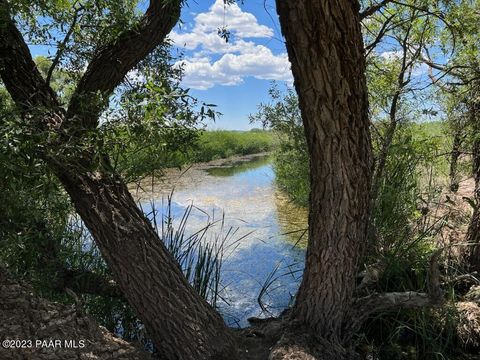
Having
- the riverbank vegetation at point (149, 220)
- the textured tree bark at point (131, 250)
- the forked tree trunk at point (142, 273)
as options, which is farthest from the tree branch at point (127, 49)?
the forked tree trunk at point (142, 273)

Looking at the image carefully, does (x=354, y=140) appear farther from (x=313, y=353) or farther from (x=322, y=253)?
(x=313, y=353)

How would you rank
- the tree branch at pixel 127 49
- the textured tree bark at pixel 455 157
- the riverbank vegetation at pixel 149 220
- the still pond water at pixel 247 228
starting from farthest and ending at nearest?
1. the still pond water at pixel 247 228
2. the textured tree bark at pixel 455 157
3. the tree branch at pixel 127 49
4. the riverbank vegetation at pixel 149 220

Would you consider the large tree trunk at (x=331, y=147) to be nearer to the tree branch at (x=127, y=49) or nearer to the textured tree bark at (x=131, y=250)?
the textured tree bark at (x=131, y=250)

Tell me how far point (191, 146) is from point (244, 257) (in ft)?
10.8

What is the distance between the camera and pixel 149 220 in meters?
2.41

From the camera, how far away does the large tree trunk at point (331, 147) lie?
1.80 meters

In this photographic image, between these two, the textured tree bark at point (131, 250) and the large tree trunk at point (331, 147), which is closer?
the large tree trunk at point (331, 147)

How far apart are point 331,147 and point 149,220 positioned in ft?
3.66

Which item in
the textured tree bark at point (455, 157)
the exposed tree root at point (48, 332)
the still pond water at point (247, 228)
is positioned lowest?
the still pond water at point (247, 228)

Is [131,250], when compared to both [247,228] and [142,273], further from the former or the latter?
[247,228]

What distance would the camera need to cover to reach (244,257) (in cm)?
512

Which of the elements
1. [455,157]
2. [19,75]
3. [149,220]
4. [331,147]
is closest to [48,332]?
[149,220]

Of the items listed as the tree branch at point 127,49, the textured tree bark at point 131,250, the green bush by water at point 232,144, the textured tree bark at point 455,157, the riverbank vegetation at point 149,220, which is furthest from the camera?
the green bush by water at point 232,144

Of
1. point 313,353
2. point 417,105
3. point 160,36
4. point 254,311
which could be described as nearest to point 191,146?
point 160,36
